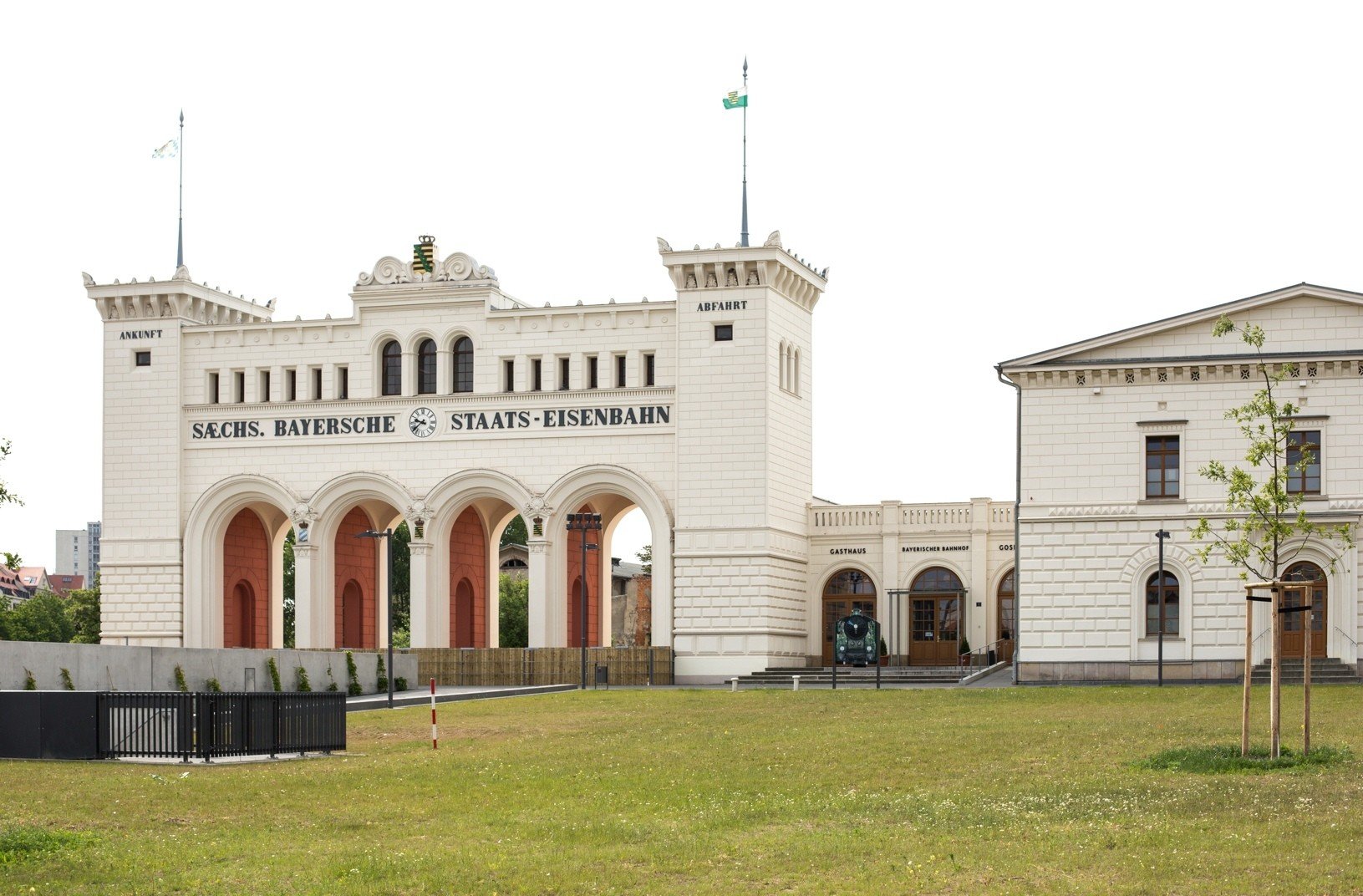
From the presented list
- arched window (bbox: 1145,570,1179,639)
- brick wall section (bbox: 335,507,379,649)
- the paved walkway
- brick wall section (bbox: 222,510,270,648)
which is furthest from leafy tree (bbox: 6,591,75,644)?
arched window (bbox: 1145,570,1179,639)

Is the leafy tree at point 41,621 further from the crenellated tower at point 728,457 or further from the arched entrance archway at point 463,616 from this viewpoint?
the crenellated tower at point 728,457

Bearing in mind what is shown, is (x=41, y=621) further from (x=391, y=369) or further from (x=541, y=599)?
(x=541, y=599)

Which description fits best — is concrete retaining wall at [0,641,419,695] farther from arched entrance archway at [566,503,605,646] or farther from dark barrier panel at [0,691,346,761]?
arched entrance archway at [566,503,605,646]

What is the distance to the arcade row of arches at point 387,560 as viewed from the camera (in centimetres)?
6012

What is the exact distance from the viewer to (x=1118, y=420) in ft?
165

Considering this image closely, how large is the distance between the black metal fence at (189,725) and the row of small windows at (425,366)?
3466cm

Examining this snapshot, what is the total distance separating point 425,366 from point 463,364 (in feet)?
4.42

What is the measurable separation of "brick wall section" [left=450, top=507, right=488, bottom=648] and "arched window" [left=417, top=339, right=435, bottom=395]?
16.4 ft

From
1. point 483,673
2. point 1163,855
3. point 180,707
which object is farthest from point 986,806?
point 483,673

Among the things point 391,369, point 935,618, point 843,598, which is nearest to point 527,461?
point 391,369

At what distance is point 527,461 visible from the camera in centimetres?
6022

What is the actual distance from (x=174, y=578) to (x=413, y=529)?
8118 mm

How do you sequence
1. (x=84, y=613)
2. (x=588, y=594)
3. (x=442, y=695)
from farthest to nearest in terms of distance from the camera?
(x=84, y=613)
(x=588, y=594)
(x=442, y=695)

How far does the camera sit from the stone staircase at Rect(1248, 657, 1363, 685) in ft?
153
